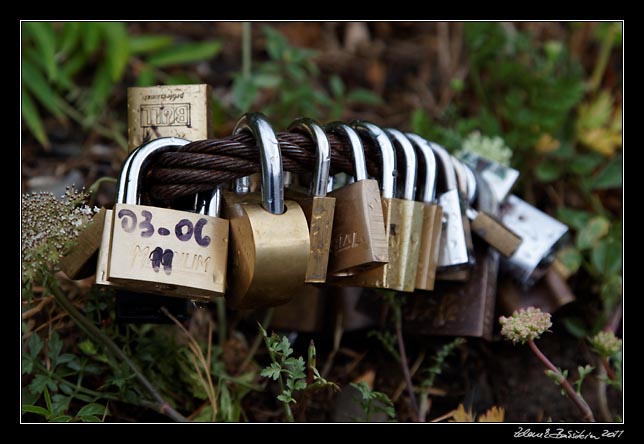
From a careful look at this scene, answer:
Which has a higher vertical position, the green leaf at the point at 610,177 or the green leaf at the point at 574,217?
the green leaf at the point at 610,177

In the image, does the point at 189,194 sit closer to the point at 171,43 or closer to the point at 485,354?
the point at 485,354

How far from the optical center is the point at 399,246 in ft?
4.17

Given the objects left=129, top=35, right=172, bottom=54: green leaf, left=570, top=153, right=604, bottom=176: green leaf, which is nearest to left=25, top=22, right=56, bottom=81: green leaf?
left=129, top=35, right=172, bottom=54: green leaf

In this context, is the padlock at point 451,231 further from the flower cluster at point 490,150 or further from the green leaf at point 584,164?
the green leaf at point 584,164

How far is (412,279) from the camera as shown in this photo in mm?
1289

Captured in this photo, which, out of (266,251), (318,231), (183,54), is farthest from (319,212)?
(183,54)

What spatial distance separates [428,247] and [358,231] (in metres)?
0.21

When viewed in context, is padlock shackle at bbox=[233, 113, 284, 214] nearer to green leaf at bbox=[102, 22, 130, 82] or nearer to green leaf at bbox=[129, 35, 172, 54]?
green leaf at bbox=[102, 22, 130, 82]

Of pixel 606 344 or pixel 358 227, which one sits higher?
pixel 358 227

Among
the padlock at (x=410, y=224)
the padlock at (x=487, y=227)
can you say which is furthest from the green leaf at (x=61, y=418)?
the padlock at (x=487, y=227)

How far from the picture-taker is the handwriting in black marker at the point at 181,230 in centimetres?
112

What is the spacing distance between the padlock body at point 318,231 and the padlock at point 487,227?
1.39 ft

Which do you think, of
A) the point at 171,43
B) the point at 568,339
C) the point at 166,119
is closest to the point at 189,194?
the point at 166,119

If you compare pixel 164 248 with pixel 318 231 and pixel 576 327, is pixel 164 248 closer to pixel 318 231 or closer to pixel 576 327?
pixel 318 231
